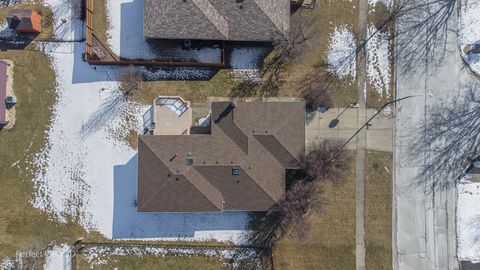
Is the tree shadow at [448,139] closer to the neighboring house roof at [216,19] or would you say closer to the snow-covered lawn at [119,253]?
the neighboring house roof at [216,19]

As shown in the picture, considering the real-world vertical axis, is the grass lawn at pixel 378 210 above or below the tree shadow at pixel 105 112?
below

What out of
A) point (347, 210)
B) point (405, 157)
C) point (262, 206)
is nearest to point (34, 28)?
point (262, 206)

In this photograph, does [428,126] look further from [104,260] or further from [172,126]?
[104,260]

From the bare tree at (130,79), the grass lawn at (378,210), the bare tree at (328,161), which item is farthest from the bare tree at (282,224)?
the bare tree at (130,79)

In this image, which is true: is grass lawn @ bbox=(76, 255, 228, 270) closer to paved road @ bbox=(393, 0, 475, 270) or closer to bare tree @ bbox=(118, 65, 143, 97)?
bare tree @ bbox=(118, 65, 143, 97)

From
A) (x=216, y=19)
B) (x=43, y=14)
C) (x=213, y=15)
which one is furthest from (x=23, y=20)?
(x=216, y=19)

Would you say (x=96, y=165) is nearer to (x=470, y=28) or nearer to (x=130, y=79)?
(x=130, y=79)

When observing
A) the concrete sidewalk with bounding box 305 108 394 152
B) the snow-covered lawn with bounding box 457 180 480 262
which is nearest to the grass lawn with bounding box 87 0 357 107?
the concrete sidewalk with bounding box 305 108 394 152
